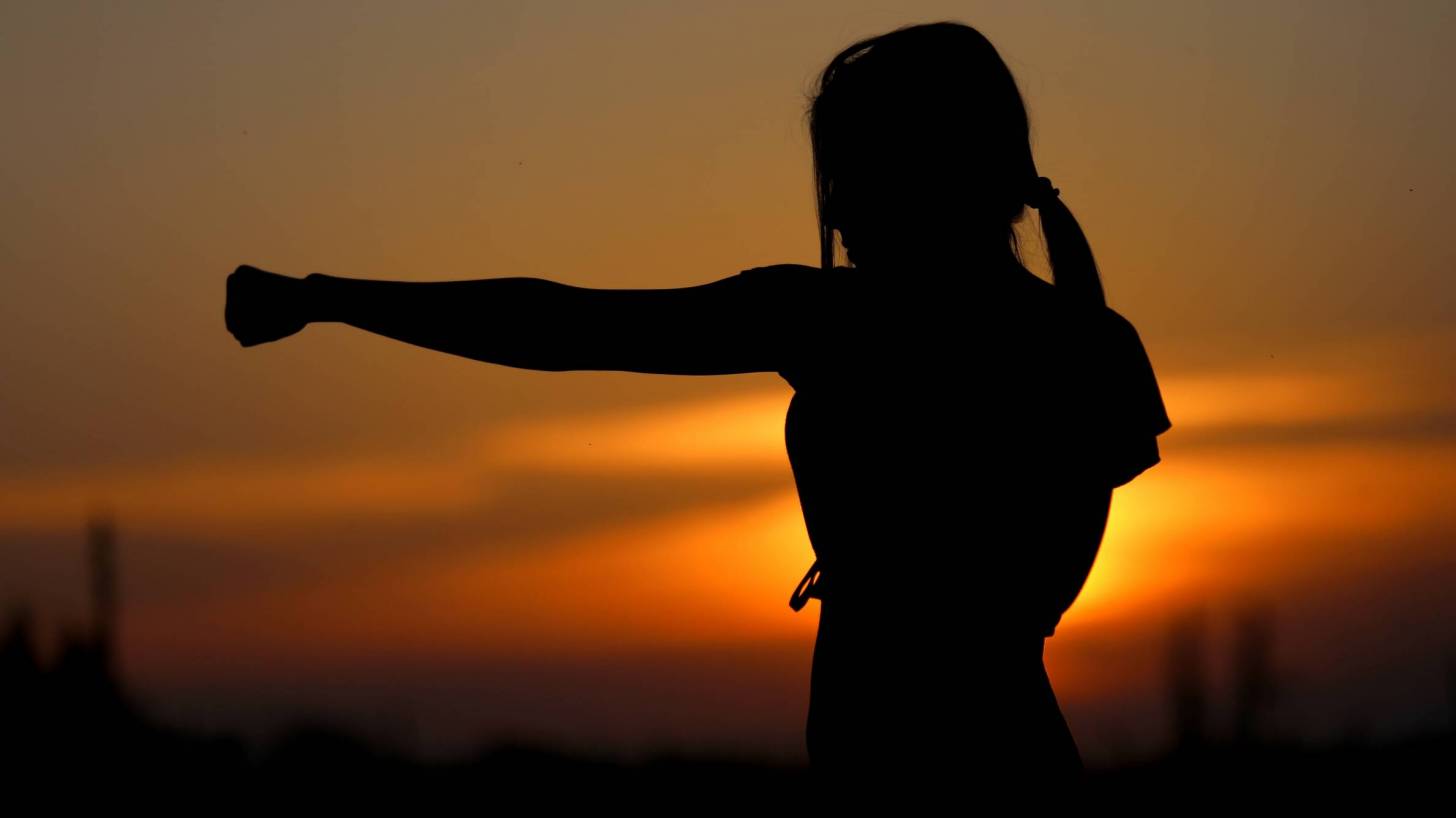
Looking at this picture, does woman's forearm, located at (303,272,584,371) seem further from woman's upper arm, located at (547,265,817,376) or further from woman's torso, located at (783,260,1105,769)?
woman's torso, located at (783,260,1105,769)

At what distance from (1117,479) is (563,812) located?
37.2 feet

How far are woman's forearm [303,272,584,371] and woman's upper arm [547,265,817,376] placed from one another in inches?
0.6

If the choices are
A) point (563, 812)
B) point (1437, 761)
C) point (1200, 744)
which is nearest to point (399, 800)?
point (563, 812)

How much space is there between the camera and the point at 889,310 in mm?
2936

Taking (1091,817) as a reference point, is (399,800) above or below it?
below

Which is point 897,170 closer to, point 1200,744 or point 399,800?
point 1200,744

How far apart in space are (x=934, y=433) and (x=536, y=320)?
1.87ft

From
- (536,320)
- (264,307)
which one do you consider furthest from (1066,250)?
(264,307)

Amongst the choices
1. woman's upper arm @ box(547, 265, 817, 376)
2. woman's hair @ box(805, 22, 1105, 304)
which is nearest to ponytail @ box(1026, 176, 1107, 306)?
woman's hair @ box(805, 22, 1105, 304)

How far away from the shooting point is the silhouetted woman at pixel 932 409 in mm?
2896

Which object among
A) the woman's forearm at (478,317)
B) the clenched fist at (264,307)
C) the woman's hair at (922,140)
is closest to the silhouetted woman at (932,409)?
the woman's hair at (922,140)

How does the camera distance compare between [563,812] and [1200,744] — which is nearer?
[1200,744]

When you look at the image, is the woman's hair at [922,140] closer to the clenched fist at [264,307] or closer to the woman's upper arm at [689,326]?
the woman's upper arm at [689,326]

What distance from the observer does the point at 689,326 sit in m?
2.78
